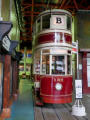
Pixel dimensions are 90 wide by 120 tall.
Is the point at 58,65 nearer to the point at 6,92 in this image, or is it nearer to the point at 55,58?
the point at 55,58

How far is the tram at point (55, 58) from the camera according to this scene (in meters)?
5.91

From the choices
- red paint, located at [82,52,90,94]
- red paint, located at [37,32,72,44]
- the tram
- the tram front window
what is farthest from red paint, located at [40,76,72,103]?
red paint, located at [82,52,90,94]

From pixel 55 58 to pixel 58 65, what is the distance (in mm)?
306

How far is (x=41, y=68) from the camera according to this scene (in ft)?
21.0

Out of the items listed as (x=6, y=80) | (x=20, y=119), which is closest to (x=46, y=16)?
(x=6, y=80)

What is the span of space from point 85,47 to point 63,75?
4706mm

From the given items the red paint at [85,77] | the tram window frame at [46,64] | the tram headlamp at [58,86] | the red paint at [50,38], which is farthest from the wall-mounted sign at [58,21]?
the red paint at [85,77]

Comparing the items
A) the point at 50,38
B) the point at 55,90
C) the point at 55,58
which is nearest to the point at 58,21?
the point at 50,38

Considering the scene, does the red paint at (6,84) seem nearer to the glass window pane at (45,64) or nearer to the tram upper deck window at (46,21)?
the glass window pane at (45,64)

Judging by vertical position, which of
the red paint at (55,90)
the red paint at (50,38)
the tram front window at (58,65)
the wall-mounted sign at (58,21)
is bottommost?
the red paint at (55,90)

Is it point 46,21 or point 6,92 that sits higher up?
point 46,21

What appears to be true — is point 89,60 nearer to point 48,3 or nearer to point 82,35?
point 82,35

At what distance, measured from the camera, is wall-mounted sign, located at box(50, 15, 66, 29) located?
20.5 ft

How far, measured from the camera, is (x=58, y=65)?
6.33 metres
